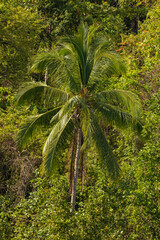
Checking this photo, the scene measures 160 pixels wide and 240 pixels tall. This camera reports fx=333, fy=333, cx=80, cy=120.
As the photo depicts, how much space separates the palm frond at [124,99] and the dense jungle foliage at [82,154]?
1.24ft

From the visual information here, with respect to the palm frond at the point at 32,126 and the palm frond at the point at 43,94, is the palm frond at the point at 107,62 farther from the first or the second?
the palm frond at the point at 32,126

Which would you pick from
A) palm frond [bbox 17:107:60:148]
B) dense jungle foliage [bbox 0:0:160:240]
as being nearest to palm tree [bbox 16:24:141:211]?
palm frond [bbox 17:107:60:148]

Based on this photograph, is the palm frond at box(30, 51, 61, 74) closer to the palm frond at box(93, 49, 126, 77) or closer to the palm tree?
the palm tree

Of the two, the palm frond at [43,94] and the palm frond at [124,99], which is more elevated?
the palm frond at [43,94]

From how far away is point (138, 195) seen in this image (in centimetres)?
816

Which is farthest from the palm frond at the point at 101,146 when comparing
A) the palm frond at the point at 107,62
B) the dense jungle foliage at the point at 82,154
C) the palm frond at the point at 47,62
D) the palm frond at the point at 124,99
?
the palm frond at the point at 47,62

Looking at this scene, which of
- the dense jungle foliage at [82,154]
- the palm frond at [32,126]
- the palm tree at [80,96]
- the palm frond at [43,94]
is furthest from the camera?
the palm frond at [32,126]

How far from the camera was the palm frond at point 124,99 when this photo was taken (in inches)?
402

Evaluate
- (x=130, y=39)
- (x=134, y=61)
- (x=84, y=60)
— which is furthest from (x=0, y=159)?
(x=130, y=39)

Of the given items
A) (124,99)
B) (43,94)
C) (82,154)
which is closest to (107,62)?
(124,99)

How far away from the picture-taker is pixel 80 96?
10.7 metres

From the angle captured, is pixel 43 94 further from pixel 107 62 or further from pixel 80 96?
pixel 107 62

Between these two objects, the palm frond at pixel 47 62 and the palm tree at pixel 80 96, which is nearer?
the palm tree at pixel 80 96

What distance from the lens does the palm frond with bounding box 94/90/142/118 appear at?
10.2 m
